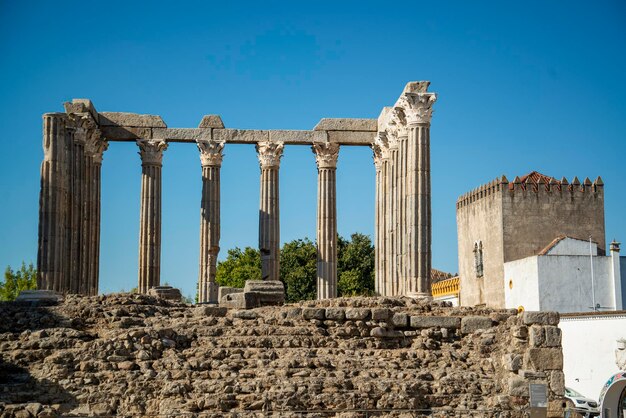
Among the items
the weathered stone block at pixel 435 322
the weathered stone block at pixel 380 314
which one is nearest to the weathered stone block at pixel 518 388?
the weathered stone block at pixel 435 322

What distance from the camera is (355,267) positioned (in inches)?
2238

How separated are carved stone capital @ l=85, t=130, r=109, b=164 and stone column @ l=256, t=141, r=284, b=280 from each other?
17.7ft

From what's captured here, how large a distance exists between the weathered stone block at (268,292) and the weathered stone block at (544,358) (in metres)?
8.63

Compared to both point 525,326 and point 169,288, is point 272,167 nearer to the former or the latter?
point 169,288

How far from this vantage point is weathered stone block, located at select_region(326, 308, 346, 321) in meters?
18.6

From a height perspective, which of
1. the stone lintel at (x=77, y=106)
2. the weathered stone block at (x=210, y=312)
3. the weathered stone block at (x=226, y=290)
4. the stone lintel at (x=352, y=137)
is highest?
the stone lintel at (x=77, y=106)

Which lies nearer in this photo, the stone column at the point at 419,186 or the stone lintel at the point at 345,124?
the stone column at the point at 419,186

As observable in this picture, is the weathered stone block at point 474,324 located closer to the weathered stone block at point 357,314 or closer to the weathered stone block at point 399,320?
the weathered stone block at point 399,320

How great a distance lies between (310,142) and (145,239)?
672 cm

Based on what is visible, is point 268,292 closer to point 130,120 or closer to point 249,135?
point 249,135

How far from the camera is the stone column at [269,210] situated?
31.6m

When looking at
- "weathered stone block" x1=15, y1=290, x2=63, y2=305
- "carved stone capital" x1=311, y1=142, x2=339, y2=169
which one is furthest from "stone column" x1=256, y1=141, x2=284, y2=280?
"weathered stone block" x1=15, y1=290, x2=63, y2=305

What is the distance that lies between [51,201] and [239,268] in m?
34.4

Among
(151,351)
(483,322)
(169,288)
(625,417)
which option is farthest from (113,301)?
(625,417)
